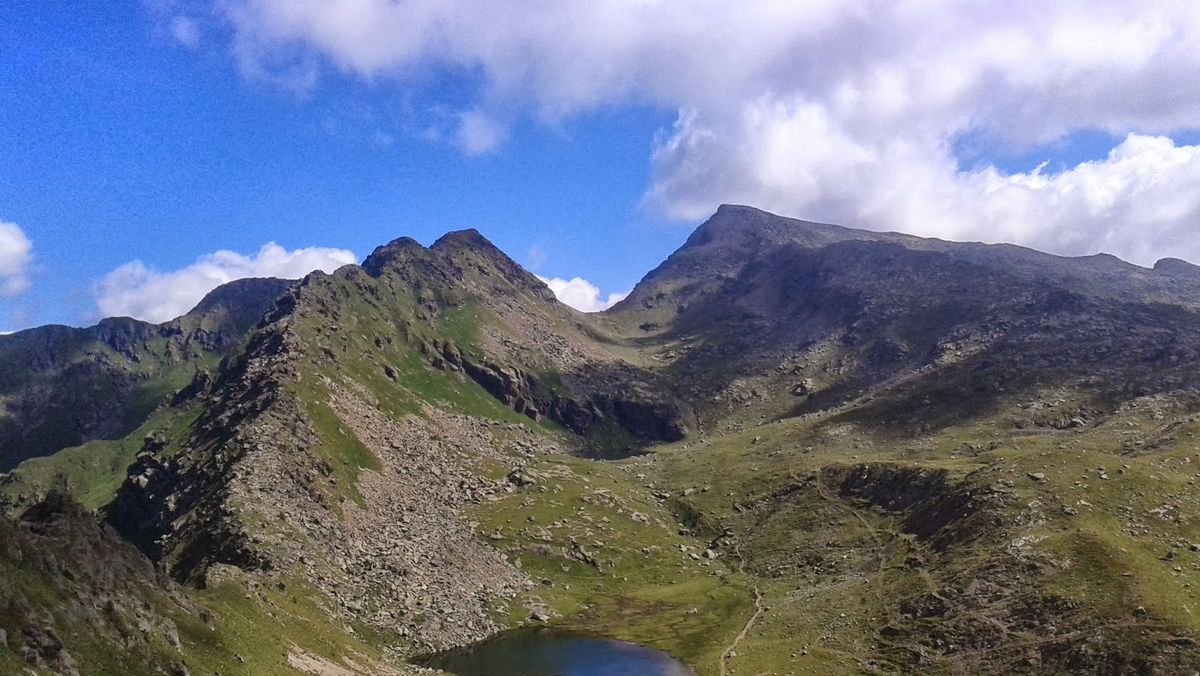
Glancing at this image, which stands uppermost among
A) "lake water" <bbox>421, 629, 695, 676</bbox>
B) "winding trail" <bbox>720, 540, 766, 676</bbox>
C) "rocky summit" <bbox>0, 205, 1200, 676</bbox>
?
"rocky summit" <bbox>0, 205, 1200, 676</bbox>

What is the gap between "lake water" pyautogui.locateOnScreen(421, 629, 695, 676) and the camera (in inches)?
4323

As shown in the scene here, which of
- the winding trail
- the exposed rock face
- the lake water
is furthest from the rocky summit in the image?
the lake water

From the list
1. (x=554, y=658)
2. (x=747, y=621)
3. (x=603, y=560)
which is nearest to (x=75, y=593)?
(x=554, y=658)

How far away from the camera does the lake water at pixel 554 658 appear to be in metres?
110

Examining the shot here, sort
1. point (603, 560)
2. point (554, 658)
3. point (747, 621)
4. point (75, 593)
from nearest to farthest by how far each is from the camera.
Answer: point (75, 593) → point (554, 658) → point (747, 621) → point (603, 560)

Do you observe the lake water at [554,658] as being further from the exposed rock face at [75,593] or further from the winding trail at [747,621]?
the exposed rock face at [75,593]

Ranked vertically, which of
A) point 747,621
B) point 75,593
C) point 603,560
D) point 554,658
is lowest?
point 554,658

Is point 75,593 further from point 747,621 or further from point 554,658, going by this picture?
point 747,621

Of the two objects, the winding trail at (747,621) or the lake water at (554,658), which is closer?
the lake water at (554,658)

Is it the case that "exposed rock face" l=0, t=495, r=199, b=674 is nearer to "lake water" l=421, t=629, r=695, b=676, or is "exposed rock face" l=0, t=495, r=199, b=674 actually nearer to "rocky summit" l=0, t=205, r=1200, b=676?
"rocky summit" l=0, t=205, r=1200, b=676

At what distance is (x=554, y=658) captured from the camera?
117562 mm

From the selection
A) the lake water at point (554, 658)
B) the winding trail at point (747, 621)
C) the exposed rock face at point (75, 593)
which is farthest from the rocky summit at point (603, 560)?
the lake water at point (554, 658)

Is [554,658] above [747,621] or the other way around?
the other way around

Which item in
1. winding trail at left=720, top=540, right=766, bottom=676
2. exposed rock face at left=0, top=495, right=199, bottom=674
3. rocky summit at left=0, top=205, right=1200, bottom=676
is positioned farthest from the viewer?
winding trail at left=720, top=540, right=766, bottom=676
